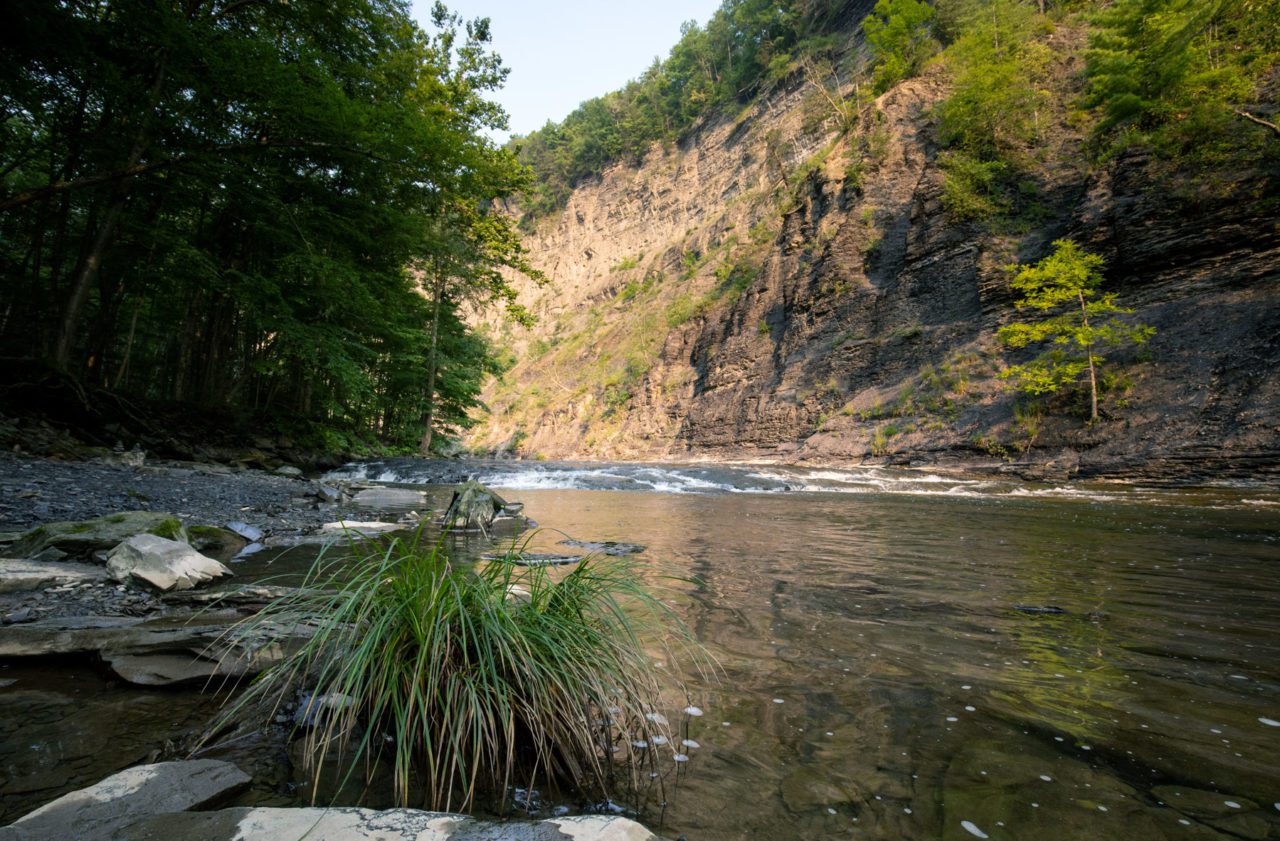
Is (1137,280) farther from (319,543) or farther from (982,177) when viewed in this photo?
(319,543)

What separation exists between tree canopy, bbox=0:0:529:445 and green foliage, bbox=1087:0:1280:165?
2219 centimetres

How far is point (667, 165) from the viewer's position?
208 feet

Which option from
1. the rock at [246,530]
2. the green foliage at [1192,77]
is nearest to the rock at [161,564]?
the rock at [246,530]

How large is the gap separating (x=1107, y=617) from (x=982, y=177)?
89.5 ft

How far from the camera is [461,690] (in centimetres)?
171

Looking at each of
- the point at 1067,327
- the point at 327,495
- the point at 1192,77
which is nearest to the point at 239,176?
the point at 327,495

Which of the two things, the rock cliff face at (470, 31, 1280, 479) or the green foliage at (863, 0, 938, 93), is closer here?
the rock cliff face at (470, 31, 1280, 479)

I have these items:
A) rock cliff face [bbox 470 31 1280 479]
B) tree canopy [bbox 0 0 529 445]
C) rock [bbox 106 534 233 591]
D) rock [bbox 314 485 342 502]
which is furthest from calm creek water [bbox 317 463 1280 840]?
rock cliff face [bbox 470 31 1280 479]

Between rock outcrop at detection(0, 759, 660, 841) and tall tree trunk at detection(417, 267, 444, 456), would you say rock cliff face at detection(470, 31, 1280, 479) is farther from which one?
rock outcrop at detection(0, 759, 660, 841)

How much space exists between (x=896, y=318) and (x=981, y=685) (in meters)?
25.9

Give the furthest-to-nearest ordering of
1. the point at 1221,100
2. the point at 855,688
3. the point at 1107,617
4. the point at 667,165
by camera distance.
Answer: the point at 667,165
the point at 1221,100
the point at 1107,617
the point at 855,688

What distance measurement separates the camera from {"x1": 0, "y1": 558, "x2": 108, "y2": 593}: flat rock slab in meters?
2.97

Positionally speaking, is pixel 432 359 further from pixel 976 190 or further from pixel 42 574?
pixel 976 190

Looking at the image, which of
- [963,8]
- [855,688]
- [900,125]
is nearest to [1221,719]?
[855,688]
